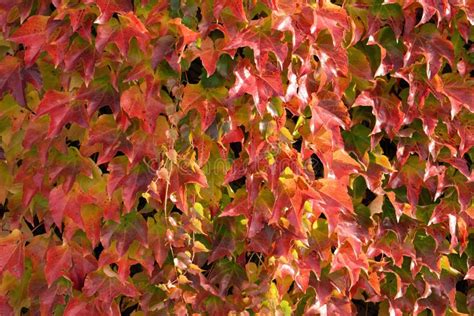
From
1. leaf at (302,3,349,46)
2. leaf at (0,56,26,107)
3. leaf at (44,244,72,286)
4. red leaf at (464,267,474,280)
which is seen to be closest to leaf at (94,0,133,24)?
leaf at (0,56,26,107)

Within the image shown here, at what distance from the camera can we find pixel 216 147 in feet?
6.80

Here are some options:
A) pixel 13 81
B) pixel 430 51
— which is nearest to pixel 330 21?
pixel 430 51

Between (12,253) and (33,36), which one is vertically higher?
(33,36)

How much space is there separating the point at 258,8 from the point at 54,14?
20.8 inches

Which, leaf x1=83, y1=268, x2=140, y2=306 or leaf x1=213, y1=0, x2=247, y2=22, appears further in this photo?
leaf x1=83, y1=268, x2=140, y2=306

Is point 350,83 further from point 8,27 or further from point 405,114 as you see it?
point 8,27

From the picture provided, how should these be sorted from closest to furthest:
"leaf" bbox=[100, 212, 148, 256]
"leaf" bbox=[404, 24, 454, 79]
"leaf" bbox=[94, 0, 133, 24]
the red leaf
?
1. "leaf" bbox=[94, 0, 133, 24]
2. "leaf" bbox=[100, 212, 148, 256]
3. "leaf" bbox=[404, 24, 454, 79]
4. the red leaf

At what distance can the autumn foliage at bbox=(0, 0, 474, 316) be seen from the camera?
198 cm

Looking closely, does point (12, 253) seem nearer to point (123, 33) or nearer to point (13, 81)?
point (13, 81)

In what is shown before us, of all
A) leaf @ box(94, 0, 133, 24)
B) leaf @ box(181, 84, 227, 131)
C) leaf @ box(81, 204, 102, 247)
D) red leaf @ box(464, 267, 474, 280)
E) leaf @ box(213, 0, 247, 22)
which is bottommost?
red leaf @ box(464, 267, 474, 280)

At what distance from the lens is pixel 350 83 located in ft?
7.36

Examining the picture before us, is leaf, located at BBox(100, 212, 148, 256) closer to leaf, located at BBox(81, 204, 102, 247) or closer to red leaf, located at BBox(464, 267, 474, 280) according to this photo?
leaf, located at BBox(81, 204, 102, 247)

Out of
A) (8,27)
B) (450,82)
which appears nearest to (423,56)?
(450,82)

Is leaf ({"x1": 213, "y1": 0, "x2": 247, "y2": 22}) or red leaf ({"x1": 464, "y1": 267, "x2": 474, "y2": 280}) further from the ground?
leaf ({"x1": 213, "y1": 0, "x2": 247, "y2": 22})
